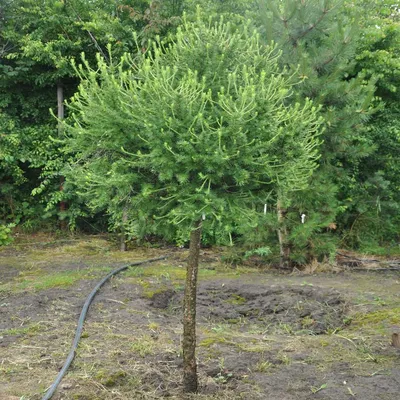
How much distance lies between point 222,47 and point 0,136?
22.9 ft

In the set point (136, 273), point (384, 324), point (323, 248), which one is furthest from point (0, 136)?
point (384, 324)

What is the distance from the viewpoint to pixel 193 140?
276 cm

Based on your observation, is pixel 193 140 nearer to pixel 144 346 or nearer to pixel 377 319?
pixel 144 346

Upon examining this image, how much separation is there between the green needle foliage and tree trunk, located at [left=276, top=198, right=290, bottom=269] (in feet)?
14.2

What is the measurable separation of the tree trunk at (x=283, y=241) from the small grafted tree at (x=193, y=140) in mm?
4355

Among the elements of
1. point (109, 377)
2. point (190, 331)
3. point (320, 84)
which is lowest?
point (109, 377)

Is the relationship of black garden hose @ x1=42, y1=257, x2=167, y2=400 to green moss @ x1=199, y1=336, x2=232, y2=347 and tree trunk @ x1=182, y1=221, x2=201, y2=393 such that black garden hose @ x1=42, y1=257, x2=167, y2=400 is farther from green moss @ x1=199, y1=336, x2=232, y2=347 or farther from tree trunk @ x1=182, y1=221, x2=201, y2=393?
green moss @ x1=199, y1=336, x2=232, y2=347

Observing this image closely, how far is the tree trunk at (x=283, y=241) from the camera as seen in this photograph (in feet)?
24.8

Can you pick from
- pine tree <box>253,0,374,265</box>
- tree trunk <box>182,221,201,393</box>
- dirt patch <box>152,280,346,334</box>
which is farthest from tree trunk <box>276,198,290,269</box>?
tree trunk <box>182,221,201,393</box>

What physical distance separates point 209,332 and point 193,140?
8.03ft

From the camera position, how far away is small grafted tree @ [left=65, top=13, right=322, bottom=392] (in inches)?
108

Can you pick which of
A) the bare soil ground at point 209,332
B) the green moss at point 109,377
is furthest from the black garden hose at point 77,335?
the green moss at point 109,377

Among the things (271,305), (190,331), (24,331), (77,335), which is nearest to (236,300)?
(271,305)

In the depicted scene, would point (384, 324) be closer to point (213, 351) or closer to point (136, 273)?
point (213, 351)
